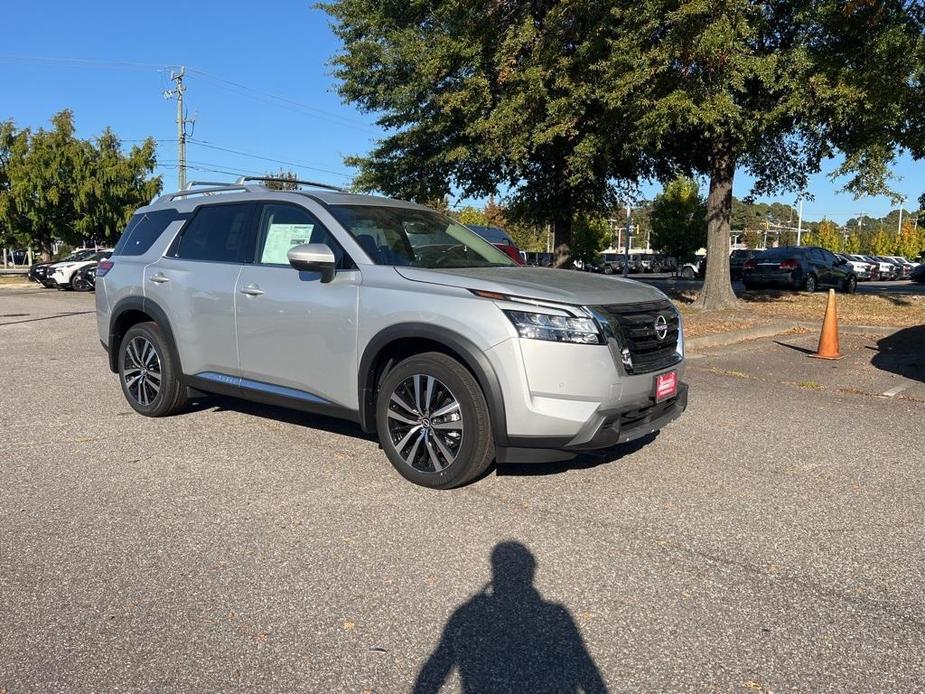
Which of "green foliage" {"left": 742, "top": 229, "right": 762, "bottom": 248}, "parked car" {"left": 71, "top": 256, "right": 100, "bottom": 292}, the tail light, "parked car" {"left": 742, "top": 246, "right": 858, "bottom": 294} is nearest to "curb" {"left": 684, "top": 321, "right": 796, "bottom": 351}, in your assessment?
the tail light

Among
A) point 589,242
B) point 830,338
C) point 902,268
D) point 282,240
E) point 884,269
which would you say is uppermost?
point 589,242

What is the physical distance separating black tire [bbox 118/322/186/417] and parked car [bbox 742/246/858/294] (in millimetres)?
21246

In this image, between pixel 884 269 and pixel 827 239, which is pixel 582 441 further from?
pixel 827 239

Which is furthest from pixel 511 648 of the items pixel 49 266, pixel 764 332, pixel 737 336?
pixel 49 266

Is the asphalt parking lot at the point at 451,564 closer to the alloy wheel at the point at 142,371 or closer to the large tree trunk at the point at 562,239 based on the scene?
the alloy wheel at the point at 142,371

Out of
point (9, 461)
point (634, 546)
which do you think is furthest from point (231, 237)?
point (634, 546)

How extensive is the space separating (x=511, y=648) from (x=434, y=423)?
1.83 metres

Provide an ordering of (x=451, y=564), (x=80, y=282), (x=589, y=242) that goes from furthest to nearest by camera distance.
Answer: (x=589, y=242) → (x=80, y=282) → (x=451, y=564)

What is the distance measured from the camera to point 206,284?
18.6 feet

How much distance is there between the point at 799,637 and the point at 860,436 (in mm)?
3699

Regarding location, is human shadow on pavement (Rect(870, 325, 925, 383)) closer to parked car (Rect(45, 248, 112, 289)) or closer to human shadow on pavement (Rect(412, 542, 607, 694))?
human shadow on pavement (Rect(412, 542, 607, 694))

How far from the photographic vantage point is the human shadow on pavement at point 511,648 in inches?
102

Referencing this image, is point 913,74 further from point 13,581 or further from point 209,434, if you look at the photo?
point 13,581

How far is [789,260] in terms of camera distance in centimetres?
2338
